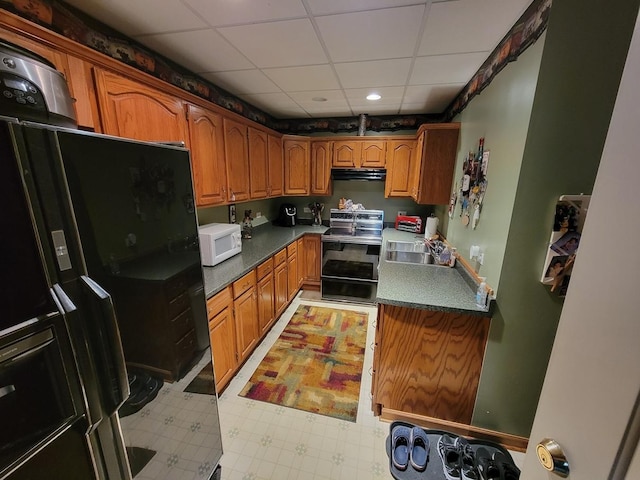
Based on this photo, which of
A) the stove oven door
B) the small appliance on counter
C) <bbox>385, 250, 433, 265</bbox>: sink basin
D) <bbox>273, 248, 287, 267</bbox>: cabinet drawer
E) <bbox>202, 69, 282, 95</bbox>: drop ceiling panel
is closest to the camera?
<bbox>202, 69, 282, 95</bbox>: drop ceiling panel

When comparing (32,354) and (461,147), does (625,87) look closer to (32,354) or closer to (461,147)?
(32,354)

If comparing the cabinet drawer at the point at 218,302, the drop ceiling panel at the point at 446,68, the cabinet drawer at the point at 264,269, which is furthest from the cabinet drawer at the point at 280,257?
the drop ceiling panel at the point at 446,68

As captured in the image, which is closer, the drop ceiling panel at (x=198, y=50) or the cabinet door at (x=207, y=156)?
the drop ceiling panel at (x=198, y=50)

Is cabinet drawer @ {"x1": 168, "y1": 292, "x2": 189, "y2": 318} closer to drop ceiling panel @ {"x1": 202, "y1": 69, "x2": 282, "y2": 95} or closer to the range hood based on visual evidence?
drop ceiling panel @ {"x1": 202, "y1": 69, "x2": 282, "y2": 95}

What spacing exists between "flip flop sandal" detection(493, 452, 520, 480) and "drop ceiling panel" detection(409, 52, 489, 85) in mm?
2548

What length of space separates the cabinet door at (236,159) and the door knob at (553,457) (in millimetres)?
2417

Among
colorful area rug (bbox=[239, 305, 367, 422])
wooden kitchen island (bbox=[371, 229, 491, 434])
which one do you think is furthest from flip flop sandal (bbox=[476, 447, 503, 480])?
colorful area rug (bbox=[239, 305, 367, 422])

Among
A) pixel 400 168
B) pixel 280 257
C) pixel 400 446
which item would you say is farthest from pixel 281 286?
pixel 400 168

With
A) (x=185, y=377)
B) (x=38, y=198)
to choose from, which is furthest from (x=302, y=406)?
(x=38, y=198)

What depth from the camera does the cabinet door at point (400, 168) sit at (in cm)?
336

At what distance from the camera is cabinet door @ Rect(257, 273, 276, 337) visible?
2.45 meters

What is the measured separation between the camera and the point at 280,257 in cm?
286

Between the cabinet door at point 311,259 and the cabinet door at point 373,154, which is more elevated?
the cabinet door at point 373,154

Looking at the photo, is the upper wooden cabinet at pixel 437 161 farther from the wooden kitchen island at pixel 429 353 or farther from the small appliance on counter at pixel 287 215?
the small appliance on counter at pixel 287 215
